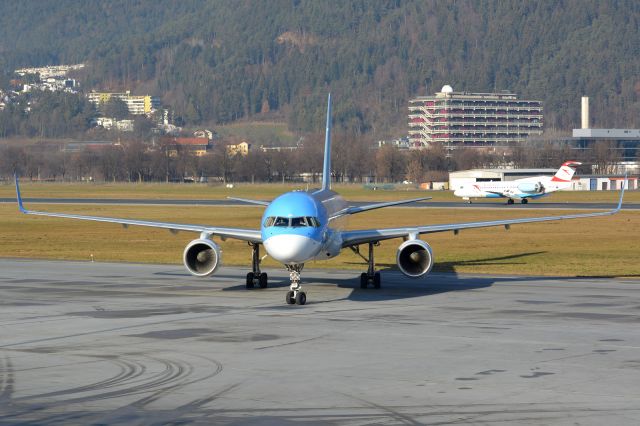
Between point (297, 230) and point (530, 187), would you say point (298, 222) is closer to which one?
point (297, 230)

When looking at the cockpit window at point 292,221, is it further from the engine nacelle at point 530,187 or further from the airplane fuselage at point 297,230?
the engine nacelle at point 530,187

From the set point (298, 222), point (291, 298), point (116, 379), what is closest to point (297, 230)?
point (298, 222)

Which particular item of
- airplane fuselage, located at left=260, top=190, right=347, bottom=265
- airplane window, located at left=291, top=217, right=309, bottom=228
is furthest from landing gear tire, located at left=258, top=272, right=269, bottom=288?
airplane window, located at left=291, top=217, right=309, bottom=228

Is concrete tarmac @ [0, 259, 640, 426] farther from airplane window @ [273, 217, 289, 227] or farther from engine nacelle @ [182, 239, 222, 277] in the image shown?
airplane window @ [273, 217, 289, 227]

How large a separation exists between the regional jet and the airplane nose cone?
4086 inches

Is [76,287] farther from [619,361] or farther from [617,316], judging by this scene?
[619,361]

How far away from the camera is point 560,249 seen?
2446 inches

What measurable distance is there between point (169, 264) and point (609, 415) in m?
35.5

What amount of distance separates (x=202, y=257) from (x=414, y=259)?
7543 mm

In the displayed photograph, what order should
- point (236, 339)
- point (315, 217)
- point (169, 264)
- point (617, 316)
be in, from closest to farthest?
point (236, 339)
point (617, 316)
point (315, 217)
point (169, 264)

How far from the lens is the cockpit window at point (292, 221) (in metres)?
35.3

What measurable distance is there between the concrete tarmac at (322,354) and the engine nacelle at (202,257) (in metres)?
0.94

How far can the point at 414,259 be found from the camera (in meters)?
40.3

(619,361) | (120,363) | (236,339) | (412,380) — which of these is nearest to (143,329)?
(236,339)
